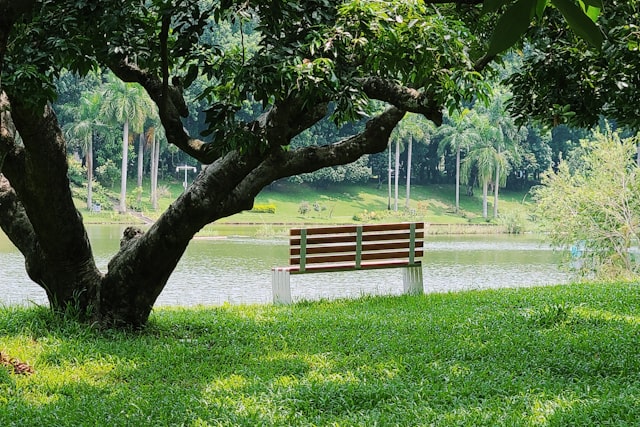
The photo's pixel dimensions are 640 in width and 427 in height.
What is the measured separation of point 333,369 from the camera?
5176 millimetres

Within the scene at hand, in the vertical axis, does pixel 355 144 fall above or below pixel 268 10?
below

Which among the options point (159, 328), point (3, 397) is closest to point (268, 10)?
point (3, 397)

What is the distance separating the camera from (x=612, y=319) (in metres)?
6.80

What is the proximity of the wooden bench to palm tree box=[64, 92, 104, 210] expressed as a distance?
3222 cm

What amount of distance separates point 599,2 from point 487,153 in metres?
46.1

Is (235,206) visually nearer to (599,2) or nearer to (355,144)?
(355,144)

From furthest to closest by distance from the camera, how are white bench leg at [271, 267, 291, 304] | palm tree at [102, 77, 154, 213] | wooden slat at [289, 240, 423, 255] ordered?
1. palm tree at [102, 77, 154, 213]
2. wooden slat at [289, 240, 423, 255]
3. white bench leg at [271, 267, 291, 304]

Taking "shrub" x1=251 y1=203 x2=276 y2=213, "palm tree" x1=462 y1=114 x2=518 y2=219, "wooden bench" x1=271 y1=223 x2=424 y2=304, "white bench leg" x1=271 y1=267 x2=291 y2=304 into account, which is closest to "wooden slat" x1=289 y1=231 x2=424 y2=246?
"wooden bench" x1=271 y1=223 x2=424 y2=304

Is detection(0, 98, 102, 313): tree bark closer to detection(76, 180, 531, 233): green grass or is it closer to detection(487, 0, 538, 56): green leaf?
detection(487, 0, 538, 56): green leaf

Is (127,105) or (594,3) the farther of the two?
(127,105)

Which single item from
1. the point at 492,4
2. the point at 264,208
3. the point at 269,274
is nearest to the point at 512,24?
the point at 492,4

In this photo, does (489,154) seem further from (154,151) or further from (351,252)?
(351,252)

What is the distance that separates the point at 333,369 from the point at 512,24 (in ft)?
15.1

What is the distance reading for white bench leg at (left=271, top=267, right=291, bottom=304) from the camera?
9266mm
